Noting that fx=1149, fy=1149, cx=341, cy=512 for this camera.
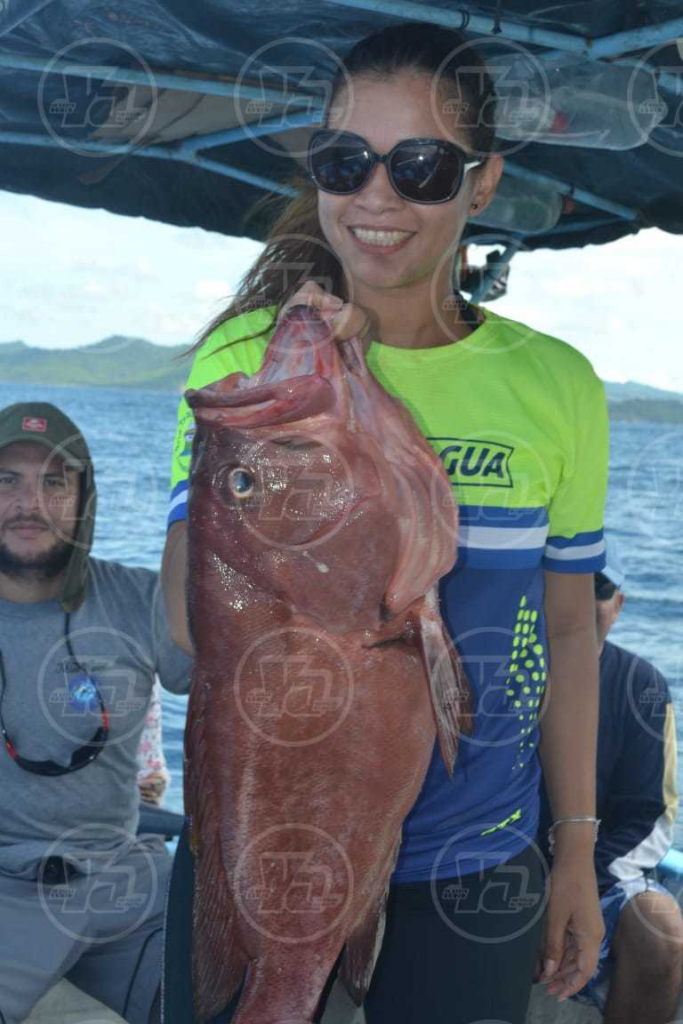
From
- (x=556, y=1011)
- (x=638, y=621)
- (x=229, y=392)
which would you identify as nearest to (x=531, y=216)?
(x=556, y=1011)

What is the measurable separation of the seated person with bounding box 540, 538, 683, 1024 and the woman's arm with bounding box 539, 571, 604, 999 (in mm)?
1824

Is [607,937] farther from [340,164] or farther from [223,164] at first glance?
[223,164]

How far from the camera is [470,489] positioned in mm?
2207

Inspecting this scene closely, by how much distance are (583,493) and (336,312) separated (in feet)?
2.58

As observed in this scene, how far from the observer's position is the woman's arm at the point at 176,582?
77.9 inches

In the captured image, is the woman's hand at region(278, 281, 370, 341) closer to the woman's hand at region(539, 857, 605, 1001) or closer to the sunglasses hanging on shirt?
the woman's hand at region(539, 857, 605, 1001)

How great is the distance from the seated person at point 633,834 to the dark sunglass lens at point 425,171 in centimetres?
265

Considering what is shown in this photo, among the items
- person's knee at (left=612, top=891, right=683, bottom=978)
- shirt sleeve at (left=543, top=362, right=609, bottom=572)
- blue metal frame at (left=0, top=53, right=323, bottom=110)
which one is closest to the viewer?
shirt sleeve at (left=543, top=362, right=609, bottom=572)

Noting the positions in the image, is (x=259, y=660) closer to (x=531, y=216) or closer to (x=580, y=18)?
(x=580, y=18)

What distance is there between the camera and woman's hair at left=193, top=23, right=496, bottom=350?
6.77 feet

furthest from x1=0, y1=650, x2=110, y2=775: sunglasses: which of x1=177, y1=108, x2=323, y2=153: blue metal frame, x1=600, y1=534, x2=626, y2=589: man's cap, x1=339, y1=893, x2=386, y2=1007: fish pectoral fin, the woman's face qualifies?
the woman's face

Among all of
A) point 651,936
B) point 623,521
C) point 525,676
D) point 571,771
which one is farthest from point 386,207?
point 623,521

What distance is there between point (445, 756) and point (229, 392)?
0.69m

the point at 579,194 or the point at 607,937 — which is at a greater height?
the point at 579,194
